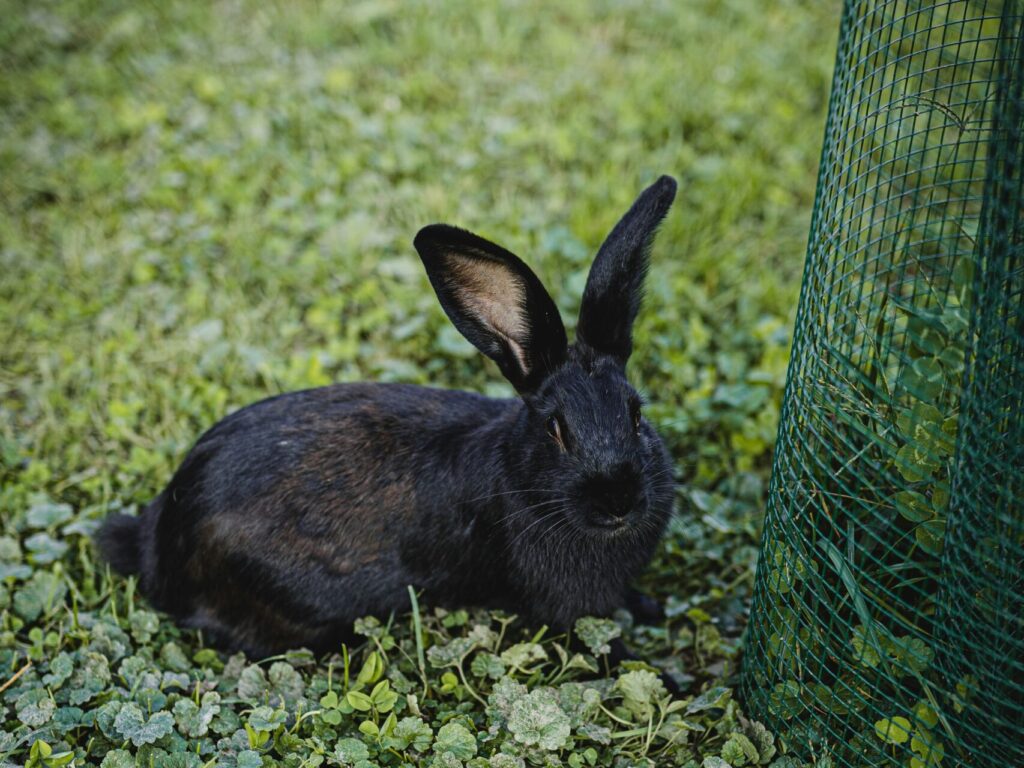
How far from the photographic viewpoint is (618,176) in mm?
5930

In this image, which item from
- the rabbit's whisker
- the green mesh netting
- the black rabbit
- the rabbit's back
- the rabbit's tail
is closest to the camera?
the green mesh netting

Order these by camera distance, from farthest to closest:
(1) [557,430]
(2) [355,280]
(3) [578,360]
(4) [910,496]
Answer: (2) [355,280]
(3) [578,360]
(1) [557,430]
(4) [910,496]

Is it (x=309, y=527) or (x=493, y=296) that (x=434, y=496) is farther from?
(x=493, y=296)

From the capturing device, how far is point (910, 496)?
2729 millimetres

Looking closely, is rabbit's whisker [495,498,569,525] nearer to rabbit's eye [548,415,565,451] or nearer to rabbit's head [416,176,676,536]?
rabbit's head [416,176,676,536]

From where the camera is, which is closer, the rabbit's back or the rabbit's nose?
the rabbit's nose

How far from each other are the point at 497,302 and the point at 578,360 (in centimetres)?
35

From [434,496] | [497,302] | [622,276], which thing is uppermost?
[622,276]

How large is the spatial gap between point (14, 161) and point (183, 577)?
3.93 metres

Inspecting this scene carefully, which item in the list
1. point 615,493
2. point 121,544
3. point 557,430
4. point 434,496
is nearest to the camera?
point 615,493

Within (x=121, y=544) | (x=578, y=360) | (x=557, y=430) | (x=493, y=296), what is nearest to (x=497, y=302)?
(x=493, y=296)

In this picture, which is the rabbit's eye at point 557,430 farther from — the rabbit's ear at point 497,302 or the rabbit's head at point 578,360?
the rabbit's ear at point 497,302

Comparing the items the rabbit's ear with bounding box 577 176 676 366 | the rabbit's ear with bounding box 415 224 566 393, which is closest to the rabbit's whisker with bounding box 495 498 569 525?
the rabbit's ear with bounding box 415 224 566 393

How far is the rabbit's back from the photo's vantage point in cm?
352
